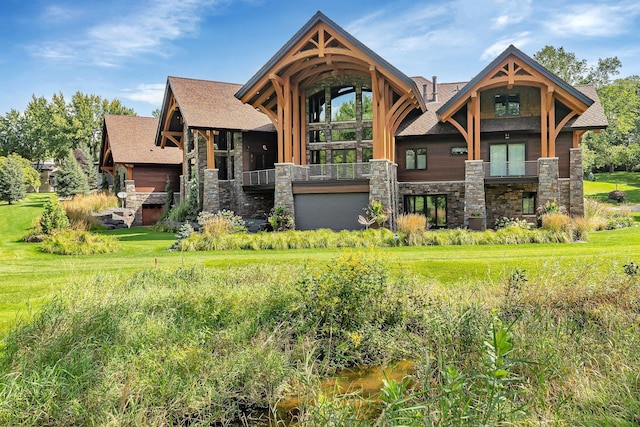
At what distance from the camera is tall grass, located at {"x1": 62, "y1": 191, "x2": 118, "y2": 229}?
2264 centimetres

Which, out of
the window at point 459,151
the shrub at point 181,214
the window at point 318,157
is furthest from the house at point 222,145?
the window at point 459,151

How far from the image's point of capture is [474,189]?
22.7 metres

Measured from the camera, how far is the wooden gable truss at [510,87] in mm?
21516

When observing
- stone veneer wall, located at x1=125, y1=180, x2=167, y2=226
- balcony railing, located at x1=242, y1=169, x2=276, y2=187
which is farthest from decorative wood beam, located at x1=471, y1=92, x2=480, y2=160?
stone veneer wall, located at x1=125, y1=180, x2=167, y2=226

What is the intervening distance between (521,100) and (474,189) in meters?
5.10

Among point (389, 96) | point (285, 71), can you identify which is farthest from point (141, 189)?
point (389, 96)

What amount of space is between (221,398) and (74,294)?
3.28m

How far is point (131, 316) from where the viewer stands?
7234mm

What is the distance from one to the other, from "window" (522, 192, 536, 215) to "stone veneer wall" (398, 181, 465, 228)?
9.64ft

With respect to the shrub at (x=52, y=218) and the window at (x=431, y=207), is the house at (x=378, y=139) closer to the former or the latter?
the window at (x=431, y=207)

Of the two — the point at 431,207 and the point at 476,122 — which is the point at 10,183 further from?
the point at 476,122

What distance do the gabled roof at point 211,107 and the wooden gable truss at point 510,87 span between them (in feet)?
33.5

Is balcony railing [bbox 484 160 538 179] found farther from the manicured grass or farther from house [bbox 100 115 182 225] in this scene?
house [bbox 100 115 182 225]

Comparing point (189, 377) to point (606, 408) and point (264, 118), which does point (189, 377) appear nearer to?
point (606, 408)
